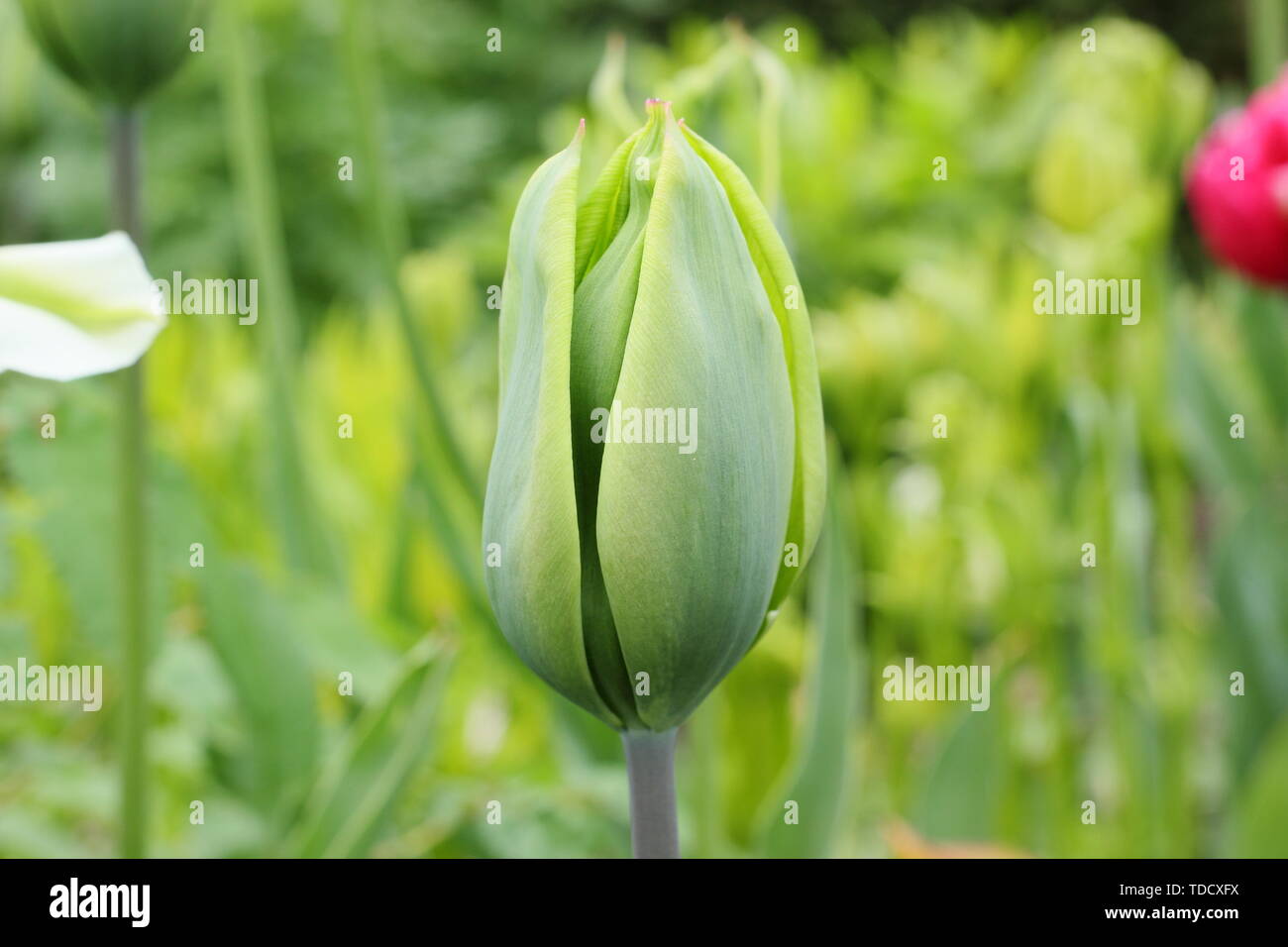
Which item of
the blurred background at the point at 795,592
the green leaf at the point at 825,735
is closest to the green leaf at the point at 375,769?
the blurred background at the point at 795,592

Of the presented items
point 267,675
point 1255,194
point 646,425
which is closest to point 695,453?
point 646,425

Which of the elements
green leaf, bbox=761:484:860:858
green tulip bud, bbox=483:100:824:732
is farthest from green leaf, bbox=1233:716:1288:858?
green tulip bud, bbox=483:100:824:732

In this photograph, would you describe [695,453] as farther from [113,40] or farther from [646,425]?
[113,40]

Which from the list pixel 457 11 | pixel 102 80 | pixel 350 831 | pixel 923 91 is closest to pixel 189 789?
pixel 350 831

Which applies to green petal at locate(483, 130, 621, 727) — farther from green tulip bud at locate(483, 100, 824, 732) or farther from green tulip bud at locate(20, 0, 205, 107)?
green tulip bud at locate(20, 0, 205, 107)

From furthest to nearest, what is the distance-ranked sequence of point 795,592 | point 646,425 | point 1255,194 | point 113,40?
point 1255,194 → point 795,592 → point 113,40 → point 646,425

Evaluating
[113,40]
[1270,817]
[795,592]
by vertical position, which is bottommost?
[1270,817]

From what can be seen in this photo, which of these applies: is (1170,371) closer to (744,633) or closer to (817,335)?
(817,335)
